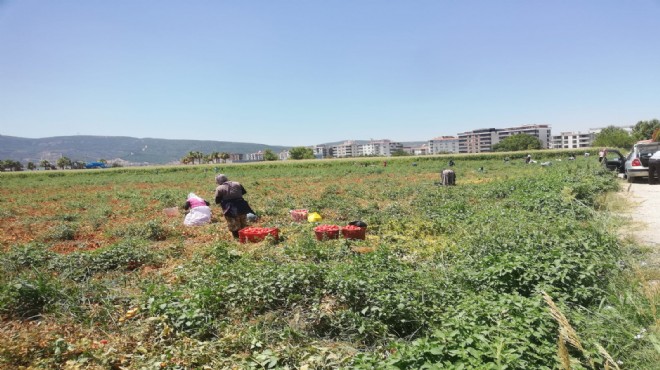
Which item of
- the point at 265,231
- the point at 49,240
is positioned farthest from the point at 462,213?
the point at 49,240

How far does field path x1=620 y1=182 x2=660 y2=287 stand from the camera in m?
5.02

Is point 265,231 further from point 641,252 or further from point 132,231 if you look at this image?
point 641,252

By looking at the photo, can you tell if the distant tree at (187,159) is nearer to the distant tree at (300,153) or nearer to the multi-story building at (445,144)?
the distant tree at (300,153)

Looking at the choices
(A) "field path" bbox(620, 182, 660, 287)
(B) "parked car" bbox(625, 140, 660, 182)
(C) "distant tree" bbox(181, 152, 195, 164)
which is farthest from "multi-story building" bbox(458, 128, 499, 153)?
(A) "field path" bbox(620, 182, 660, 287)

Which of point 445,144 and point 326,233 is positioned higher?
point 445,144

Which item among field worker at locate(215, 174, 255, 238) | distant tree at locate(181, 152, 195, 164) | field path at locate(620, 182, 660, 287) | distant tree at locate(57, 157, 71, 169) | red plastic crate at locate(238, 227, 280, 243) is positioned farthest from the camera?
distant tree at locate(181, 152, 195, 164)

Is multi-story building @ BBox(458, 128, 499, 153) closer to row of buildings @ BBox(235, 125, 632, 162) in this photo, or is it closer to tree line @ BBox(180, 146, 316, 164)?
row of buildings @ BBox(235, 125, 632, 162)

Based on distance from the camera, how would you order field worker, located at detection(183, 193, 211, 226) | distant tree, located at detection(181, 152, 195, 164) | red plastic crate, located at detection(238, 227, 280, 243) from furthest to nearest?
distant tree, located at detection(181, 152, 195, 164) < field worker, located at detection(183, 193, 211, 226) < red plastic crate, located at detection(238, 227, 280, 243)

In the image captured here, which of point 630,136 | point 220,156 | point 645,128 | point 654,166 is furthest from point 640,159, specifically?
point 220,156

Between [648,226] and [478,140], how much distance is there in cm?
18824

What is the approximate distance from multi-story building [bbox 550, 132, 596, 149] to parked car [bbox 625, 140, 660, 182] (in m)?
173

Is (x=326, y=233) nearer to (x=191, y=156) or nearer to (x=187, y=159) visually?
(x=187, y=159)

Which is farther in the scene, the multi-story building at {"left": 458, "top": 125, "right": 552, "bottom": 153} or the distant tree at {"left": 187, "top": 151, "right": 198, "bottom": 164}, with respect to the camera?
the multi-story building at {"left": 458, "top": 125, "right": 552, "bottom": 153}

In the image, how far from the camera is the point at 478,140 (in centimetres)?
18200
